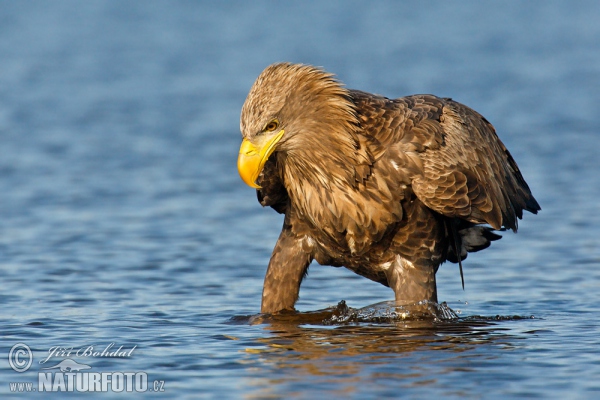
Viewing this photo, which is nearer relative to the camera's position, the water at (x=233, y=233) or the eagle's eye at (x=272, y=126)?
the water at (x=233, y=233)

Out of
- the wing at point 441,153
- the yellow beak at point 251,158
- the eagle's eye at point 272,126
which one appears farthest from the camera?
the wing at point 441,153

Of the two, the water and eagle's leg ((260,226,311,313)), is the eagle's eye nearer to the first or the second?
eagle's leg ((260,226,311,313))

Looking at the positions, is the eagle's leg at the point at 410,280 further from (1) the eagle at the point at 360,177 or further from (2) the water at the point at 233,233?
(2) the water at the point at 233,233

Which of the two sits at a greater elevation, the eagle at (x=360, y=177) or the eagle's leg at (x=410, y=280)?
the eagle at (x=360, y=177)

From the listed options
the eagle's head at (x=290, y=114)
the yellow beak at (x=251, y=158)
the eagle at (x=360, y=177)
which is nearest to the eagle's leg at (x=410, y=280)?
the eagle at (x=360, y=177)

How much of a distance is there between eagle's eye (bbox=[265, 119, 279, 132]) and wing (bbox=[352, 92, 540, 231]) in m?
0.68

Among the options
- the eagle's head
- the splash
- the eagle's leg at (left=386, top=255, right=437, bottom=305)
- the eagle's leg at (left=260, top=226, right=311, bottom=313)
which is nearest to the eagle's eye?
the eagle's head

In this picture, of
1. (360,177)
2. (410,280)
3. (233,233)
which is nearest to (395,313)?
(410,280)

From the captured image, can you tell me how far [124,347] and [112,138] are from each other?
36.9 ft

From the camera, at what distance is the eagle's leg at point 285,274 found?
8.44 meters

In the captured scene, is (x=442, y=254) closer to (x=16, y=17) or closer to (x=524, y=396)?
Result: (x=524, y=396)

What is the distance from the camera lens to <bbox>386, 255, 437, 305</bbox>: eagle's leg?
8.19m

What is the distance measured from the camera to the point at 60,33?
106 ft

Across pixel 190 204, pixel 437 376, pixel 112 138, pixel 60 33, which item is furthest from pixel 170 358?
pixel 60 33
